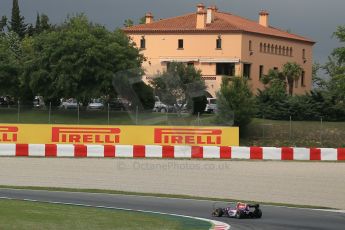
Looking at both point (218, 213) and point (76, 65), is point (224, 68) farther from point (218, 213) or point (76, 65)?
point (218, 213)

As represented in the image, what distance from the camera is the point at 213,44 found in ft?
266

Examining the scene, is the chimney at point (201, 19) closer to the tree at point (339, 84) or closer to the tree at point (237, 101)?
the tree at point (339, 84)

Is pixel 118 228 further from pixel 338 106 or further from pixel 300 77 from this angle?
pixel 300 77

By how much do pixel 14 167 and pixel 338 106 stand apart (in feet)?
95.1

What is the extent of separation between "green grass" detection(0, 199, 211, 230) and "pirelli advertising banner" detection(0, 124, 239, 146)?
52.9ft

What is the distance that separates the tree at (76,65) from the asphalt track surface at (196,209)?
3107 centimetres

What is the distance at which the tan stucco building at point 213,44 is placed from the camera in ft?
264

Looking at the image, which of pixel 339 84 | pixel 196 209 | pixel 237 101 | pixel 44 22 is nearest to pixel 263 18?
pixel 44 22

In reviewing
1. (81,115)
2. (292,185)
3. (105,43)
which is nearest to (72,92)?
(105,43)

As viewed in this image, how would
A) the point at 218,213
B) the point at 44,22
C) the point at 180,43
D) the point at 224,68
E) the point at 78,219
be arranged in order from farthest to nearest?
the point at 44,22 < the point at 180,43 < the point at 224,68 < the point at 218,213 < the point at 78,219

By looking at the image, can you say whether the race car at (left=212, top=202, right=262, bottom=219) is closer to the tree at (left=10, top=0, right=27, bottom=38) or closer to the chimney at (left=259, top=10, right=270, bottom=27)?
the chimney at (left=259, top=10, right=270, bottom=27)

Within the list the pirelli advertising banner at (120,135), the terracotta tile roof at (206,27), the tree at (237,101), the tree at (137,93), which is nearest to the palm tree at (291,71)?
the terracotta tile roof at (206,27)

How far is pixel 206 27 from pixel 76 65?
3315cm

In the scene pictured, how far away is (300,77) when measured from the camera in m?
89.2
